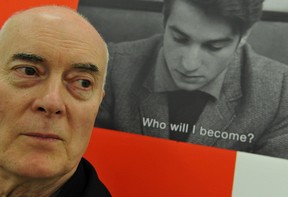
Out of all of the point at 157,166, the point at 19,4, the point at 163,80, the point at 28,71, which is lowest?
the point at 157,166

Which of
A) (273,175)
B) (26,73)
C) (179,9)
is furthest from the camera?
(179,9)

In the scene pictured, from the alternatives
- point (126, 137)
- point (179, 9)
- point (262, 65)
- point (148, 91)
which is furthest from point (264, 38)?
point (126, 137)

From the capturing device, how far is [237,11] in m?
1.11

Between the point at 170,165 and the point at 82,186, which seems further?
the point at 170,165

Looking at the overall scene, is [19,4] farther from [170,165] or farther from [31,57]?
[170,165]

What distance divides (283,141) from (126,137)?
505mm

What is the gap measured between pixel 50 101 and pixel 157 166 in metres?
0.48

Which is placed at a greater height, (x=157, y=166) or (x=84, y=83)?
(x=84, y=83)

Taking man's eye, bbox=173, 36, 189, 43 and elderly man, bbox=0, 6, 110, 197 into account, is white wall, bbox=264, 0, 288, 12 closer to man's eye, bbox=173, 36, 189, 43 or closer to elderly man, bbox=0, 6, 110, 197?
man's eye, bbox=173, 36, 189, 43

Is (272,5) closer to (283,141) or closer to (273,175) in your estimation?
(283,141)

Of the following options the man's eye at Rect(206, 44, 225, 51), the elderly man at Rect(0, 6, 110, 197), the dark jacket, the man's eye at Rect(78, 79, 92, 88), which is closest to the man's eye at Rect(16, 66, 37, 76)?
the elderly man at Rect(0, 6, 110, 197)

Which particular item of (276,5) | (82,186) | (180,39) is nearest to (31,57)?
(82,186)

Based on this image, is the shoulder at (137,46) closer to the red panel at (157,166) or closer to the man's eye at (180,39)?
the man's eye at (180,39)

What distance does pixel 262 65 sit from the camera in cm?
109
